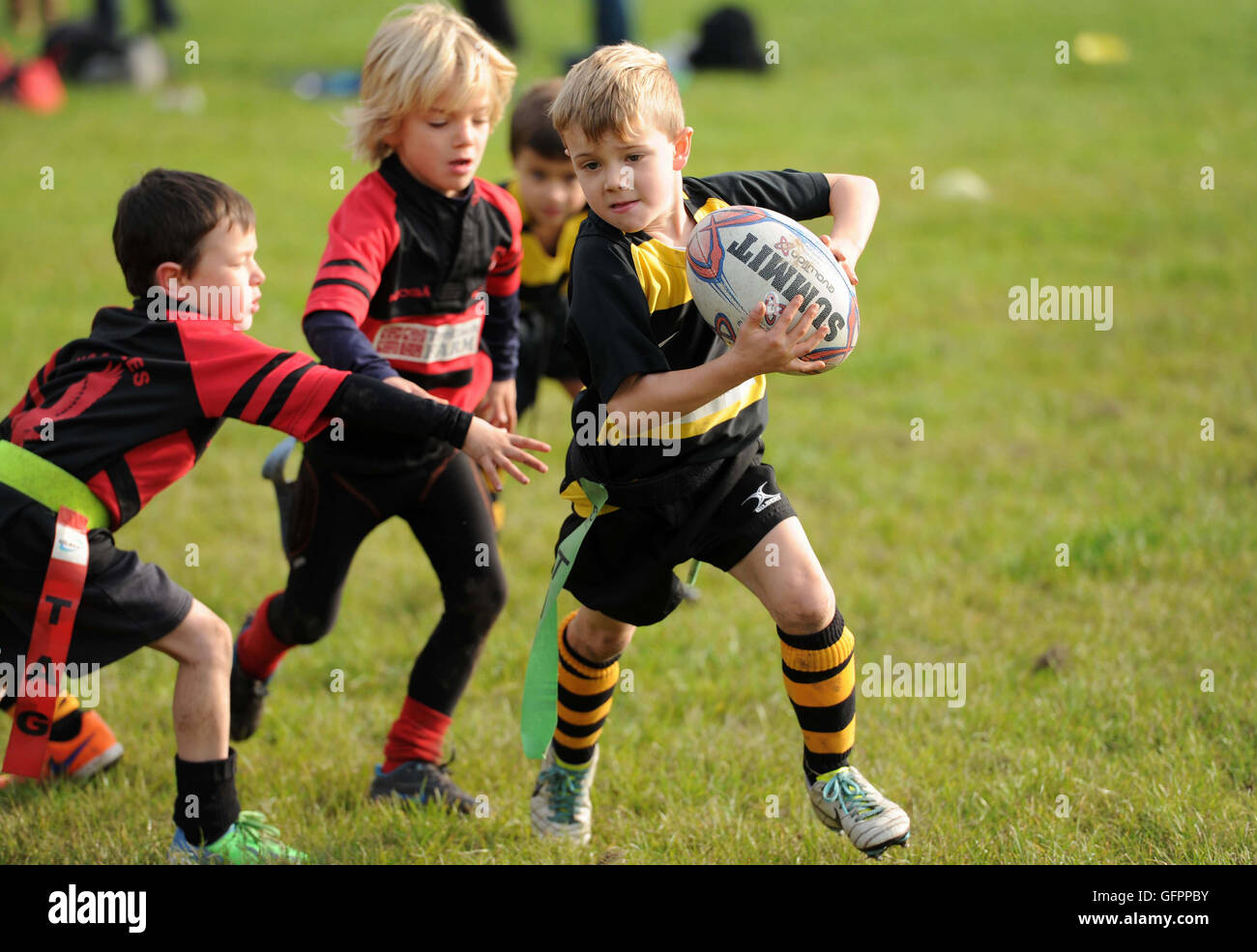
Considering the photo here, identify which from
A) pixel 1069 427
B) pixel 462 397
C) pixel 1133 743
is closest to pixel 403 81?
pixel 462 397

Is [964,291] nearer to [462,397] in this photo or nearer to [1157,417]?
[1157,417]

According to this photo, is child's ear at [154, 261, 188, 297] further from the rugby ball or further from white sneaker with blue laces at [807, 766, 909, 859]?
white sneaker with blue laces at [807, 766, 909, 859]

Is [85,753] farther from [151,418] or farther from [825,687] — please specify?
[825,687]

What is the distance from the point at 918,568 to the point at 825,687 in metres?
2.21

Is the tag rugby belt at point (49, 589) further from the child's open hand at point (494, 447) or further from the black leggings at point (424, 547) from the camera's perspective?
the child's open hand at point (494, 447)

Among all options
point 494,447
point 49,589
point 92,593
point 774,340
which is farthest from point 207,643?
point 774,340

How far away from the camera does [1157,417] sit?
6828 mm

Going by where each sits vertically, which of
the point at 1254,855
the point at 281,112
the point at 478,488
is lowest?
the point at 281,112

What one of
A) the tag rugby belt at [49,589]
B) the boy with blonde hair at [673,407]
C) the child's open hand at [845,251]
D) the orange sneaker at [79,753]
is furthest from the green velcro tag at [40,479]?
the child's open hand at [845,251]

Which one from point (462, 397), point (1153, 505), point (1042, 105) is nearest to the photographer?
A: point (462, 397)

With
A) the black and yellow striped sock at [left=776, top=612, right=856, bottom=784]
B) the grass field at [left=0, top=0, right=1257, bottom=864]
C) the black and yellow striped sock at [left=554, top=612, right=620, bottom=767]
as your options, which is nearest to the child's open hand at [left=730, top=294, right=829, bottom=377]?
the black and yellow striped sock at [left=776, top=612, right=856, bottom=784]

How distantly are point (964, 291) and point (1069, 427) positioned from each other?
8.66 feet

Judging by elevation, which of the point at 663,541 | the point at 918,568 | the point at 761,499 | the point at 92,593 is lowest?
the point at 918,568

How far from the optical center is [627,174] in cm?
298
